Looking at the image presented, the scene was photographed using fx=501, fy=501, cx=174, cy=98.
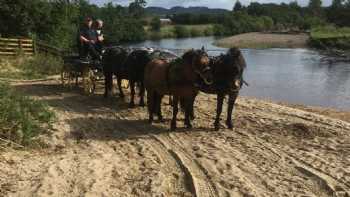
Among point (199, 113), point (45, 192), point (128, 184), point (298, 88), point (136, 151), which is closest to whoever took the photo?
point (45, 192)

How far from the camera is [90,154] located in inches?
333

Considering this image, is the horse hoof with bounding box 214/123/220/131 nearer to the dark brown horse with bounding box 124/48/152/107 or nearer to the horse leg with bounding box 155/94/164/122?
the horse leg with bounding box 155/94/164/122

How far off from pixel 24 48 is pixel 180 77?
15842 mm

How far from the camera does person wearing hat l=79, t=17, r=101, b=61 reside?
49.5 feet

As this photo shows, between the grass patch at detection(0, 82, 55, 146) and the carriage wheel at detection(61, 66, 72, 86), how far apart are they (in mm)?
6569

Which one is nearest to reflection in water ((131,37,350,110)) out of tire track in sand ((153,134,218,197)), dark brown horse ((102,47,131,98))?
dark brown horse ((102,47,131,98))

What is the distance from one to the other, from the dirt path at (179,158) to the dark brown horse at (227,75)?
813 millimetres

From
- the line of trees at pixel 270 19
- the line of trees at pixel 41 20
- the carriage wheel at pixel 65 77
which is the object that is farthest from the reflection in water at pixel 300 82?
the line of trees at pixel 270 19

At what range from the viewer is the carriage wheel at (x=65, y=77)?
1602cm

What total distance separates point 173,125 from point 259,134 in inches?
71.7

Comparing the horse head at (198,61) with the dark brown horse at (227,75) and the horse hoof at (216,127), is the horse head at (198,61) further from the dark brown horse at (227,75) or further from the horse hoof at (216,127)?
the horse hoof at (216,127)

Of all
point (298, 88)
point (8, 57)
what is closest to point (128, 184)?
point (8, 57)

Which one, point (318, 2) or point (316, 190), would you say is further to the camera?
Answer: point (318, 2)

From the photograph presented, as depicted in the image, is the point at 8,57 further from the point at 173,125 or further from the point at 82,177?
the point at 82,177
